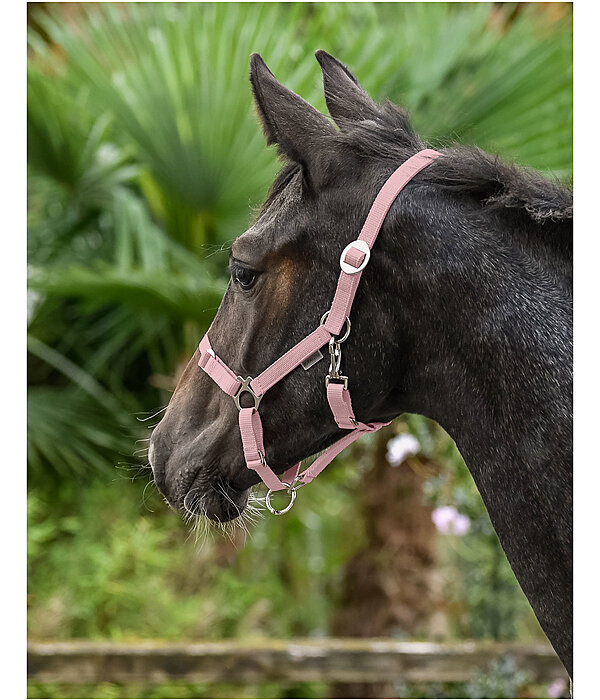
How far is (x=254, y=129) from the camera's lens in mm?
3846

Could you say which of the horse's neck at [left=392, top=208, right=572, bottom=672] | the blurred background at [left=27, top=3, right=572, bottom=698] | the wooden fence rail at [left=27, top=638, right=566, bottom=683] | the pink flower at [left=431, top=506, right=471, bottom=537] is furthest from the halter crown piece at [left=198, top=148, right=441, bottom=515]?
the wooden fence rail at [left=27, top=638, right=566, bottom=683]

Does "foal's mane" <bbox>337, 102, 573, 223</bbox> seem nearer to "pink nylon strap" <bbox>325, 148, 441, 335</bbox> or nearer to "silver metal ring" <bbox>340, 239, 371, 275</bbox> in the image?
"pink nylon strap" <bbox>325, 148, 441, 335</bbox>

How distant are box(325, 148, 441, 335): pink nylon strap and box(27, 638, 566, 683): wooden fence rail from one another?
288cm

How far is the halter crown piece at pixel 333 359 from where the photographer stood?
4.63 feet

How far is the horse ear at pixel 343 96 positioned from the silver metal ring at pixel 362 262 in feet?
1.04

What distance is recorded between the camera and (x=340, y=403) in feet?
4.83

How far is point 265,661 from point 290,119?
320 centimetres

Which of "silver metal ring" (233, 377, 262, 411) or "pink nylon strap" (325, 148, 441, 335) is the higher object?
"pink nylon strap" (325, 148, 441, 335)

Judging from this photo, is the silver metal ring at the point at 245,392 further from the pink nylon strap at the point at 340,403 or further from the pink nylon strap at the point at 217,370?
the pink nylon strap at the point at 340,403

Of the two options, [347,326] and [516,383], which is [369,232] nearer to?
[347,326]

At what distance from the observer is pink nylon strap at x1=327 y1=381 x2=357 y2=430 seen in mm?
1462

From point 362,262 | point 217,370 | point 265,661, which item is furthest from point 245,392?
point 265,661

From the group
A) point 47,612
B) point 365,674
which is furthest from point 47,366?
point 365,674

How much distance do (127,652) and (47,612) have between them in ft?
2.78
